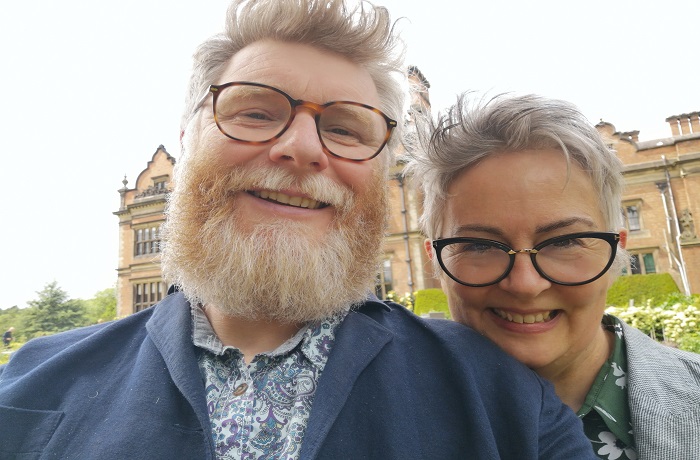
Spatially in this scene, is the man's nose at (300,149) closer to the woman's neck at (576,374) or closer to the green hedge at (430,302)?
the woman's neck at (576,374)

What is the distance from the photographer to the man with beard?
1.23 metres

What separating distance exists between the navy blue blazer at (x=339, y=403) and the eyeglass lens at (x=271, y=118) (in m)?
0.67

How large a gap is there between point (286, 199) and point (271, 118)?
0.33m

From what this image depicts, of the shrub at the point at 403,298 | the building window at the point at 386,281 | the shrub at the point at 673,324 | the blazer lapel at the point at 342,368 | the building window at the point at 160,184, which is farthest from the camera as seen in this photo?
the building window at the point at 160,184

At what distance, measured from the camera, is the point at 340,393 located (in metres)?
1.25

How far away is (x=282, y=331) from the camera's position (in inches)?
62.8

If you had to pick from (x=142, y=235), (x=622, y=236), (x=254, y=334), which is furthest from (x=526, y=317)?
(x=142, y=235)

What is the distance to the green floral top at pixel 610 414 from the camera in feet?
5.25

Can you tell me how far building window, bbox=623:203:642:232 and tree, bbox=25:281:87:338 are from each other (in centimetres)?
4237

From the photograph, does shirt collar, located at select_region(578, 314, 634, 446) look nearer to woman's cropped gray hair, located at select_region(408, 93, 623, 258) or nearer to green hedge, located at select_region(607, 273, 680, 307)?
woman's cropped gray hair, located at select_region(408, 93, 623, 258)

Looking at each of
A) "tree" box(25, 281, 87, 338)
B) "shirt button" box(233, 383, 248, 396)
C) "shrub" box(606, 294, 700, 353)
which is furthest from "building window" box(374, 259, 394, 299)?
"tree" box(25, 281, 87, 338)

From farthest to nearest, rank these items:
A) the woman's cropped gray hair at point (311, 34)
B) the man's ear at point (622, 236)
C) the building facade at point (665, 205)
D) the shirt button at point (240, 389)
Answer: the building facade at point (665, 205)
the man's ear at point (622, 236)
the woman's cropped gray hair at point (311, 34)
the shirt button at point (240, 389)

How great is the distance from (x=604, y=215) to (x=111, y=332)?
1.98 metres

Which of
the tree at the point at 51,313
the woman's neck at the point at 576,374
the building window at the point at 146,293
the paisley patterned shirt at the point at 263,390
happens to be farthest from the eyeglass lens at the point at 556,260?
the tree at the point at 51,313
